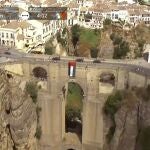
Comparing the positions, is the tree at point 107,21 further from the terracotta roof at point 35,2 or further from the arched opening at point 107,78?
the arched opening at point 107,78

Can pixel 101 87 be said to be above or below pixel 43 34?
below

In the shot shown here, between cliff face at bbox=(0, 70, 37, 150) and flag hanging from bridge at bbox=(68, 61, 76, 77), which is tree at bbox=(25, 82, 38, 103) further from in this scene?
flag hanging from bridge at bbox=(68, 61, 76, 77)

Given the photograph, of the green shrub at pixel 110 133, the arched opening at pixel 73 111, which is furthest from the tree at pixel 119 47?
the green shrub at pixel 110 133

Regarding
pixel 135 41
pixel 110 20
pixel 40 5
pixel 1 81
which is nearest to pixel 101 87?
pixel 1 81

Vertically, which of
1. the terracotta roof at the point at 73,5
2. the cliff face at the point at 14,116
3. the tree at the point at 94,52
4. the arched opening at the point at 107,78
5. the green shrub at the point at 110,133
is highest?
the terracotta roof at the point at 73,5

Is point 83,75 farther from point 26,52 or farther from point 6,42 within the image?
point 6,42
